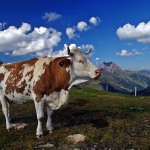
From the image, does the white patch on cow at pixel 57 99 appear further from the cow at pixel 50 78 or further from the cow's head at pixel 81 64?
the cow's head at pixel 81 64

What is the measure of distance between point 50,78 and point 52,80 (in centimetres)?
18

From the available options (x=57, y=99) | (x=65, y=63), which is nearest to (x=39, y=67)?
(x=65, y=63)

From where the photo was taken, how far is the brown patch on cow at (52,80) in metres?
18.1

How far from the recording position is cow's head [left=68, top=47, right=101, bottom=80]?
58.3ft

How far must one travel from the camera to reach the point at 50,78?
60.0 feet

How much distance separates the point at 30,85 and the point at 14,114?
9.33 m

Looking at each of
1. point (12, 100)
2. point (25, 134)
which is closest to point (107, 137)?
point (25, 134)

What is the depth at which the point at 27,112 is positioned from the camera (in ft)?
91.5

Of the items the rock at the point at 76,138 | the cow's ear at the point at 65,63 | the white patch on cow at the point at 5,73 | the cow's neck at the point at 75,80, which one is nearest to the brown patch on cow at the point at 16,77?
the white patch on cow at the point at 5,73

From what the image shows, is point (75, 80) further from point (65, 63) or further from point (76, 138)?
point (76, 138)

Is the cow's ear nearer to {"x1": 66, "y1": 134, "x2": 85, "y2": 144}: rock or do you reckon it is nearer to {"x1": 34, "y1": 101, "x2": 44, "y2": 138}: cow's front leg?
{"x1": 34, "y1": 101, "x2": 44, "y2": 138}: cow's front leg

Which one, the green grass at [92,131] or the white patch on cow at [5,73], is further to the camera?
the white patch on cow at [5,73]

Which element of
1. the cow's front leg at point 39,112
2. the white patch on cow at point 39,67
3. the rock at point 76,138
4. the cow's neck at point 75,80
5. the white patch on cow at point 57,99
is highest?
the white patch on cow at point 39,67

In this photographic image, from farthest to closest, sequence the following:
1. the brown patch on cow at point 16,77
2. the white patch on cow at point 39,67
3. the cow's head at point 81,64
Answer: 1. the brown patch on cow at point 16,77
2. the white patch on cow at point 39,67
3. the cow's head at point 81,64
